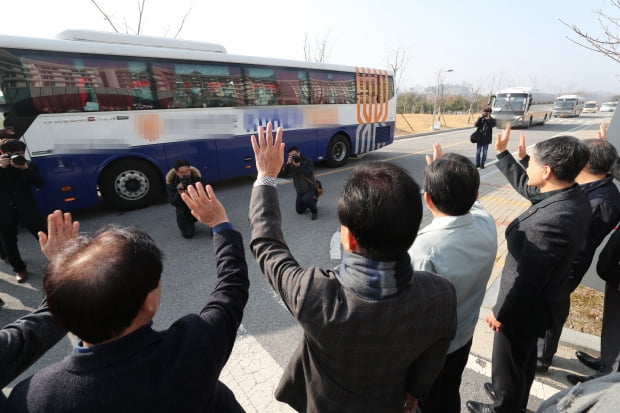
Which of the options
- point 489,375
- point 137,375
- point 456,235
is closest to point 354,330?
point 137,375

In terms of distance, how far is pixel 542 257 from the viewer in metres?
1.61

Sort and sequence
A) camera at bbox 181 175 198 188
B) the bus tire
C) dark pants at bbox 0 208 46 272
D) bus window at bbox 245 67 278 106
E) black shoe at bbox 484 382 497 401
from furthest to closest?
bus window at bbox 245 67 278 106, the bus tire, camera at bbox 181 175 198 188, dark pants at bbox 0 208 46 272, black shoe at bbox 484 382 497 401

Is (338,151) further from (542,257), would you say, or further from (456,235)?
(456,235)

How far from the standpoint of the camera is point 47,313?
1193 millimetres

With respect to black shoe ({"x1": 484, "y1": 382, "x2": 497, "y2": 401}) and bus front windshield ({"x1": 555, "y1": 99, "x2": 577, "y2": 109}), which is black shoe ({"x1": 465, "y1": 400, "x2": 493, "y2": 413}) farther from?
bus front windshield ({"x1": 555, "y1": 99, "x2": 577, "y2": 109})

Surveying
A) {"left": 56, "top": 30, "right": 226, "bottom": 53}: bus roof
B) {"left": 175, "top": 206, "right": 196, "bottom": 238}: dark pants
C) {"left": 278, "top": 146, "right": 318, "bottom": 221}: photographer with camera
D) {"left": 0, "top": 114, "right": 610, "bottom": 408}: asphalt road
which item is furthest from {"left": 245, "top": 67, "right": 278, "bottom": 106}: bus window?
{"left": 175, "top": 206, "right": 196, "bottom": 238}: dark pants

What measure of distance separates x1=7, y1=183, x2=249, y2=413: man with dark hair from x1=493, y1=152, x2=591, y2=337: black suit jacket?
1.62 meters

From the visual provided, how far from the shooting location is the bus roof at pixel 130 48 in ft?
15.6

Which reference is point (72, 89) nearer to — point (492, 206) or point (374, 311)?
point (374, 311)

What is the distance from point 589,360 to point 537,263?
5.54ft

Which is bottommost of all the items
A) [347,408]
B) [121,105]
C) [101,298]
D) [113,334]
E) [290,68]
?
[347,408]

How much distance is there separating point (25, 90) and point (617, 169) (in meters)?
7.51

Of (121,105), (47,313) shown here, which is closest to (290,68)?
(121,105)

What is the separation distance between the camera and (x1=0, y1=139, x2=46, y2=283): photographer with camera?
3.47 metres
